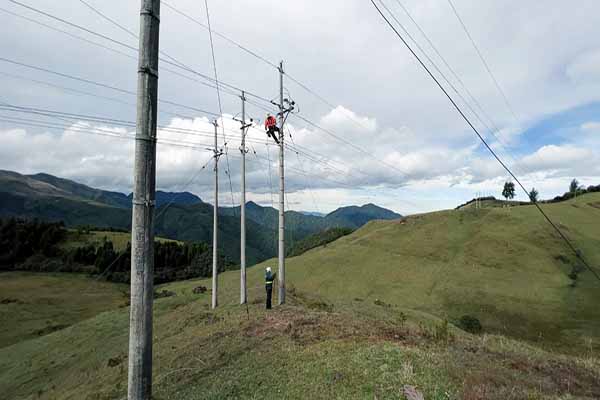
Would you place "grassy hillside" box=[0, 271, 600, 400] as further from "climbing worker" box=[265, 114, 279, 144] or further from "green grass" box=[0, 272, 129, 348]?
"green grass" box=[0, 272, 129, 348]

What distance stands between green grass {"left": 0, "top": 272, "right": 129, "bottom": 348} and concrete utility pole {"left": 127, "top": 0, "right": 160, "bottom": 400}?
50.0 metres

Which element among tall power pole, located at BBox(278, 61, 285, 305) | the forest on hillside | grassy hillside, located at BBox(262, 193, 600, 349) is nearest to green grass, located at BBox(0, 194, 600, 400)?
grassy hillside, located at BBox(262, 193, 600, 349)

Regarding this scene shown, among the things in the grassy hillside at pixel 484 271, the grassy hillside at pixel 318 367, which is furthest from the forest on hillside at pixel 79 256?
the grassy hillside at pixel 318 367

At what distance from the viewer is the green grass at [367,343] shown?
9711 millimetres

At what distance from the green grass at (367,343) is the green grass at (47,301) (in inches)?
745

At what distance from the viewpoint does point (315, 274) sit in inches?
3000

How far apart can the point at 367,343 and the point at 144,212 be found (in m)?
9.50

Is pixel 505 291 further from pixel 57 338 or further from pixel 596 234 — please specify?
pixel 57 338

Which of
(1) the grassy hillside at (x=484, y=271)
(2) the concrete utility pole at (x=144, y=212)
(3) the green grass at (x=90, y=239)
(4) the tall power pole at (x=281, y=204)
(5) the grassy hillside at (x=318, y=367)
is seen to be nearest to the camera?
(2) the concrete utility pole at (x=144, y=212)

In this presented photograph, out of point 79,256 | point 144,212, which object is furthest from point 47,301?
Answer: point 144,212

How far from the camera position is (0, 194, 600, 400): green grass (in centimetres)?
971

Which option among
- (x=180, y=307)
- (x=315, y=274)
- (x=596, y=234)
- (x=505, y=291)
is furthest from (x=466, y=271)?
(x=180, y=307)

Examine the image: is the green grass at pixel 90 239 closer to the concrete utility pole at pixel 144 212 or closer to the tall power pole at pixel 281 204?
the tall power pole at pixel 281 204

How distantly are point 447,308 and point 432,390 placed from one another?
51371 millimetres
